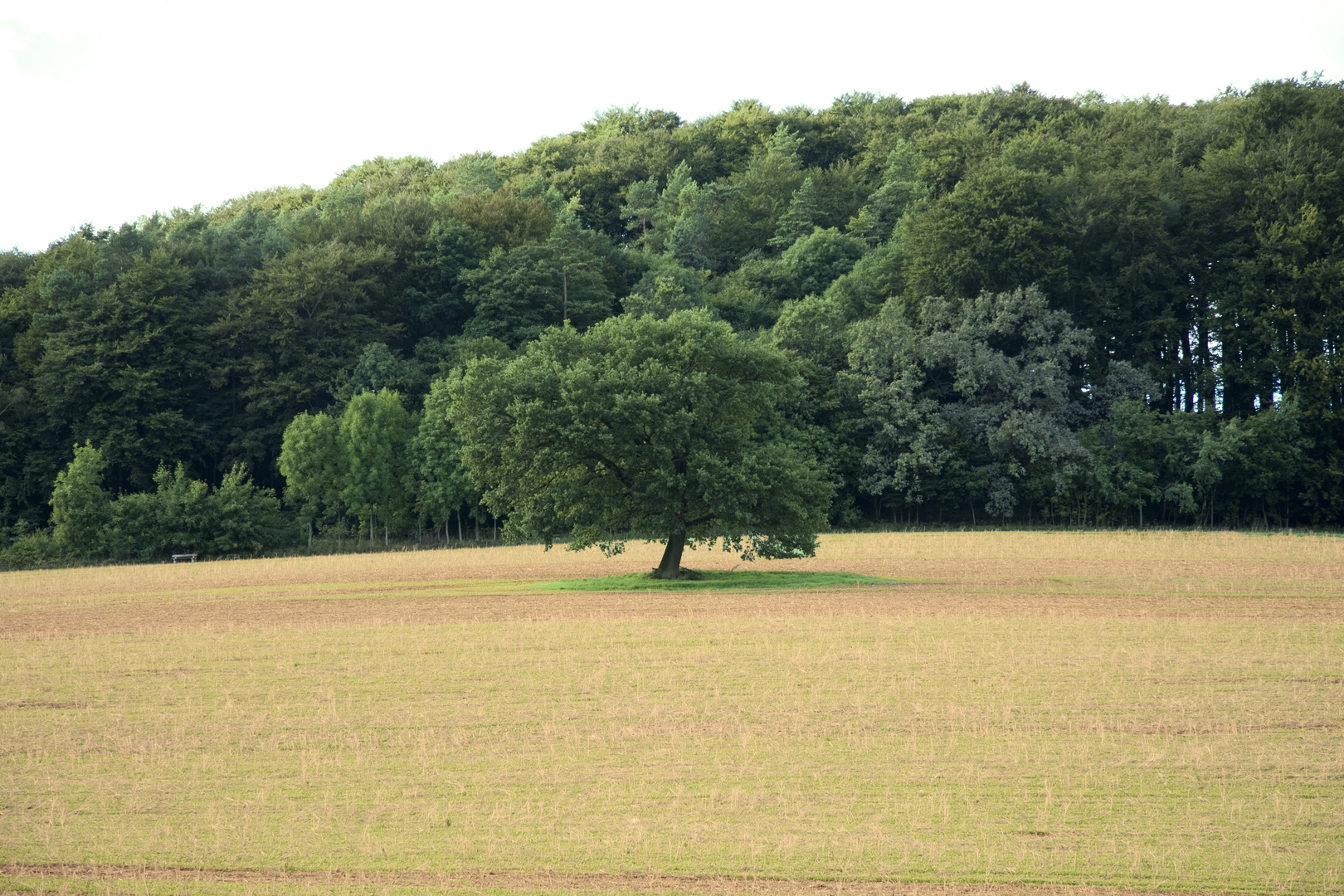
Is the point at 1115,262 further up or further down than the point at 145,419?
further up

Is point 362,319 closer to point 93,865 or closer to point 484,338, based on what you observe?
point 484,338

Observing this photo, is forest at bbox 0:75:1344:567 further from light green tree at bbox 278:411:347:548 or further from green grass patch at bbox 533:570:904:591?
green grass patch at bbox 533:570:904:591

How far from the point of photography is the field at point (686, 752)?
10734 millimetres

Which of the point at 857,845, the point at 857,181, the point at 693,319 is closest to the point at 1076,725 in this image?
the point at 857,845

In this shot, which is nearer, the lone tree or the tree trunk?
the lone tree

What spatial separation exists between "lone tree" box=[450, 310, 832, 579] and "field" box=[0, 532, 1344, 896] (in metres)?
6.74

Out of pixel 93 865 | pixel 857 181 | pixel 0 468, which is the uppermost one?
pixel 857 181

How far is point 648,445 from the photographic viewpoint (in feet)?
125

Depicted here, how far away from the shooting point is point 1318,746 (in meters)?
14.7

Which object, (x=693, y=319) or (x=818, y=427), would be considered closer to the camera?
(x=693, y=319)

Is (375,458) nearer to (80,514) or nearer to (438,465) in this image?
(438,465)

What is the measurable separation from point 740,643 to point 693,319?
57.6ft

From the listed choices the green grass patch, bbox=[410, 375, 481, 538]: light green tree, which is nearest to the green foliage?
bbox=[410, 375, 481, 538]: light green tree

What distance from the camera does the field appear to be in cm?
1073
